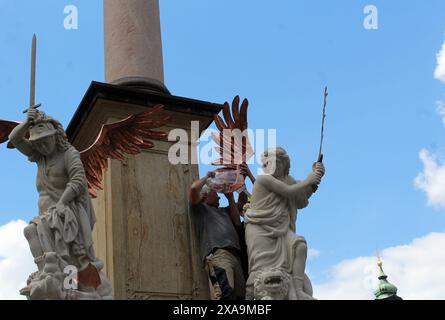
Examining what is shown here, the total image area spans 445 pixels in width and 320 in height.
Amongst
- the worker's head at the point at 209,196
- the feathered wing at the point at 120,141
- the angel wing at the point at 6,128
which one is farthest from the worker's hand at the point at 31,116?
the worker's head at the point at 209,196

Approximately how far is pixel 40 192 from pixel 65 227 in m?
0.85

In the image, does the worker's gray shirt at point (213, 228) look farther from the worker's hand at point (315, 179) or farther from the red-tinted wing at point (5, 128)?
the red-tinted wing at point (5, 128)

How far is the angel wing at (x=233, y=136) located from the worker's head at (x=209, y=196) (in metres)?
0.44

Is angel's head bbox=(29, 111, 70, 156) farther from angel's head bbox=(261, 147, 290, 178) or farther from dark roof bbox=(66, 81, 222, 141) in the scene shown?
angel's head bbox=(261, 147, 290, 178)

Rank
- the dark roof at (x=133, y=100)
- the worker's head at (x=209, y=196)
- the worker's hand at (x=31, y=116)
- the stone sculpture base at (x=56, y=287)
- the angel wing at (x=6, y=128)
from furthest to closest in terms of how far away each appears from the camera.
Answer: the dark roof at (x=133, y=100), the worker's head at (x=209, y=196), the angel wing at (x=6, y=128), the worker's hand at (x=31, y=116), the stone sculpture base at (x=56, y=287)

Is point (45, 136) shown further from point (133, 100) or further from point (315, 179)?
point (315, 179)

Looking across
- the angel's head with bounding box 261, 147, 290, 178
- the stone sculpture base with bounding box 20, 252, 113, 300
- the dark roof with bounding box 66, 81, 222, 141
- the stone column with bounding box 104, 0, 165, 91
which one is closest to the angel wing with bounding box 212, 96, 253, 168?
the dark roof with bounding box 66, 81, 222, 141

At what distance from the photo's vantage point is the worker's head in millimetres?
12430

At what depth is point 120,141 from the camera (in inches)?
467

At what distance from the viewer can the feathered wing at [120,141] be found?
38.7 feet

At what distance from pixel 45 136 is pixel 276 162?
3060mm
